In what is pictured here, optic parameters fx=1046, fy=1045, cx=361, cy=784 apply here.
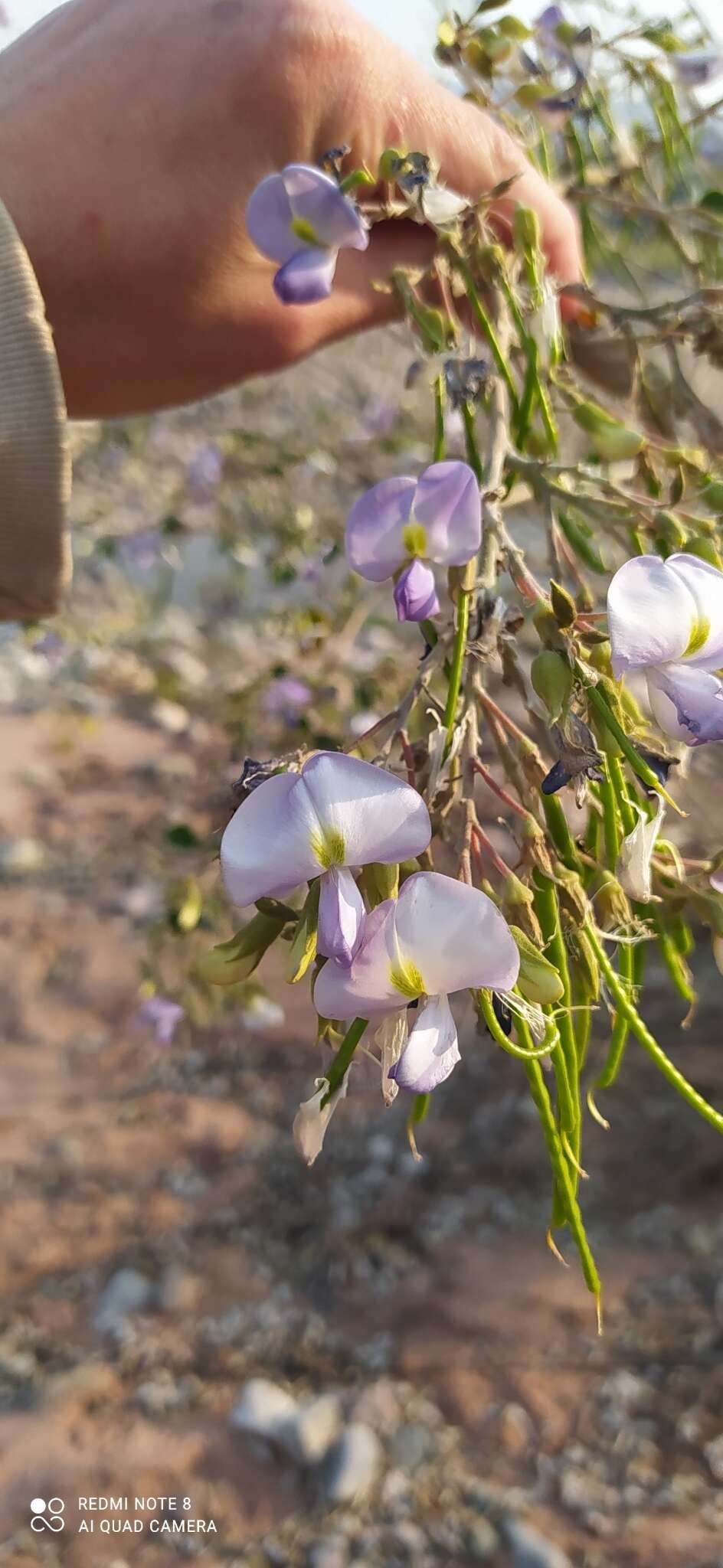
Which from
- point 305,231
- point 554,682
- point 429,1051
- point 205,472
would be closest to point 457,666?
point 554,682

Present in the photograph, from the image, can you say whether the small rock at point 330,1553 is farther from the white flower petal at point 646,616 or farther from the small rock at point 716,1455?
the white flower petal at point 646,616

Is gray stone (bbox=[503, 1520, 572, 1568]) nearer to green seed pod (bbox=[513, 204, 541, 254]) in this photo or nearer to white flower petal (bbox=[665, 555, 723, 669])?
white flower petal (bbox=[665, 555, 723, 669])

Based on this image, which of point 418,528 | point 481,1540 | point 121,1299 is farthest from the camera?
point 121,1299

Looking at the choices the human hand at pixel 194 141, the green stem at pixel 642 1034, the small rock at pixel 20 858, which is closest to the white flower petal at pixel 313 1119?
the green stem at pixel 642 1034

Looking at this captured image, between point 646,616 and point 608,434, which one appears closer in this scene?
point 646,616

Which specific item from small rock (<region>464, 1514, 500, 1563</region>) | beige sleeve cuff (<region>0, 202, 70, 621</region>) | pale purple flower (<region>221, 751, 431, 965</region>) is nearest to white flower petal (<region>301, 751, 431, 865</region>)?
pale purple flower (<region>221, 751, 431, 965</region>)

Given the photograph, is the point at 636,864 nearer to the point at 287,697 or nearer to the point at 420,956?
the point at 420,956

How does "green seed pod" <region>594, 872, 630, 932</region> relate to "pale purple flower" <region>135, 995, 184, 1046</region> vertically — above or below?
above

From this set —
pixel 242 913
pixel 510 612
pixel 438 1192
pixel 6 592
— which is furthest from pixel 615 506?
pixel 242 913

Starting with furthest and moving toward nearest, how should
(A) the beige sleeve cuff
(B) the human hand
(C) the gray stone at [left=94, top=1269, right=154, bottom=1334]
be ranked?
(C) the gray stone at [left=94, top=1269, right=154, bottom=1334], (B) the human hand, (A) the beige sleeve cuff
